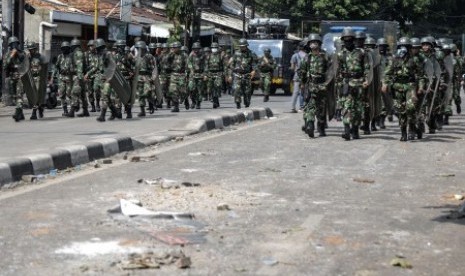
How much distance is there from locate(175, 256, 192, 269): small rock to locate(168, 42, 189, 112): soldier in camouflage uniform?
51.0 ft

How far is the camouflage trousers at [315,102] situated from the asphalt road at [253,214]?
68.4 inches

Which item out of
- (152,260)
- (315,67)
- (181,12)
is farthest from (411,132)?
(181,12)

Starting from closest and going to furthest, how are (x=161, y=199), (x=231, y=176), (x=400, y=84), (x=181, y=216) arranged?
(x=181, y=216)
(x=161, y=199)
(x=231, y=176)
(x=400, y=84)

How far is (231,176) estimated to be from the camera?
10133 mm

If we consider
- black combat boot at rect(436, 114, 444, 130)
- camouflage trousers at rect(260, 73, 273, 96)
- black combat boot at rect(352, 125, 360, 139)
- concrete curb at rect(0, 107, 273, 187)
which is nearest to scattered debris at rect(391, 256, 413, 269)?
concrete curb at rect(0, 107, 273, 187)

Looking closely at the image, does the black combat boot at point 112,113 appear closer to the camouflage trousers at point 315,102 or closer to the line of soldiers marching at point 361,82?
the line of soldiers marching at point 361,82

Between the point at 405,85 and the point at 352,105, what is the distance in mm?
925

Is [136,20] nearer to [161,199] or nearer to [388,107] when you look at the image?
[388,107]

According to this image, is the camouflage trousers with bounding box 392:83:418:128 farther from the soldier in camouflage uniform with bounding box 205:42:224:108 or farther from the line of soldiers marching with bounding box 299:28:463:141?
the soldier in camouflage uniform with bounding box 205:42:224:108

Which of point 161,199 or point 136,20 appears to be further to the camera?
point 136,20

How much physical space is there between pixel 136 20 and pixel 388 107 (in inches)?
859

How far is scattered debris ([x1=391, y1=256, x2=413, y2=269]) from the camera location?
5.88 m

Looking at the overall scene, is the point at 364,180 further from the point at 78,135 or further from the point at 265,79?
the point at 265,79

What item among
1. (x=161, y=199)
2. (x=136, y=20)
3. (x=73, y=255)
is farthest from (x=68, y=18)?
(x=73, y=255)
